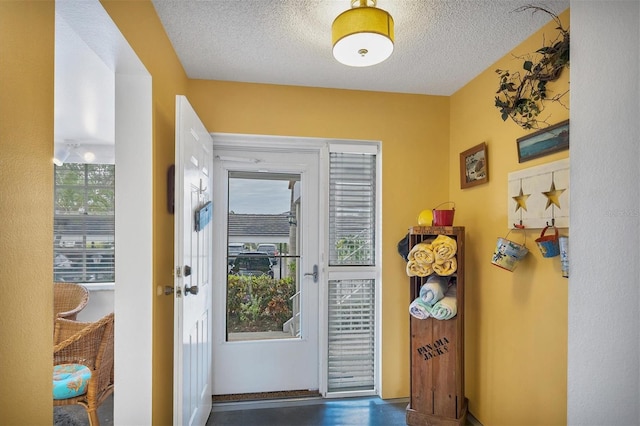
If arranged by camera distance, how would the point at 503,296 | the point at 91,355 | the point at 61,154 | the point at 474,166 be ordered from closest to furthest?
the point at 91,355
the point at 503,296
the point at 474,166
the point at 61,154

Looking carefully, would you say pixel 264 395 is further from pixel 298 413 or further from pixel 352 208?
pixel 352 208

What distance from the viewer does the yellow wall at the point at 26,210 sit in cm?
71

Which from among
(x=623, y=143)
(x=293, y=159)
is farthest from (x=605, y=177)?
(x=293, y=159)

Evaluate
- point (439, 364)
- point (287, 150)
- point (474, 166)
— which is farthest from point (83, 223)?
point (474, 166)

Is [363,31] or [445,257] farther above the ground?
[363,31]

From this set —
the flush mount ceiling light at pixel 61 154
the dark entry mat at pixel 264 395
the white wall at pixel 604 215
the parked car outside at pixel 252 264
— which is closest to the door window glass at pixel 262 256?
the parked car outside at pixel 252 264

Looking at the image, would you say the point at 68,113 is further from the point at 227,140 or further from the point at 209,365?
the point at 209,365

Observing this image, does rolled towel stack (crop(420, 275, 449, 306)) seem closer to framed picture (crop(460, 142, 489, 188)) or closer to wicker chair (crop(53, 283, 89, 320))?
framed picture (crop(460, 142, 489, 188))

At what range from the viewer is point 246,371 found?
2.60 metres

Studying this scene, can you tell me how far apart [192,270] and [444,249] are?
4.81ft

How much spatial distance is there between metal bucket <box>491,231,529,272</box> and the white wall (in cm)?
108

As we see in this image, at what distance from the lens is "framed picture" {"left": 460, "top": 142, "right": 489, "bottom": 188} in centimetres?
220

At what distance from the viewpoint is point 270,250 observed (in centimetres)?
267

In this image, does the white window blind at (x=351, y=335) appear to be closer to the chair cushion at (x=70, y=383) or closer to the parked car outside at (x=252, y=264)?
the parked car outside at (x=252, y=264)
